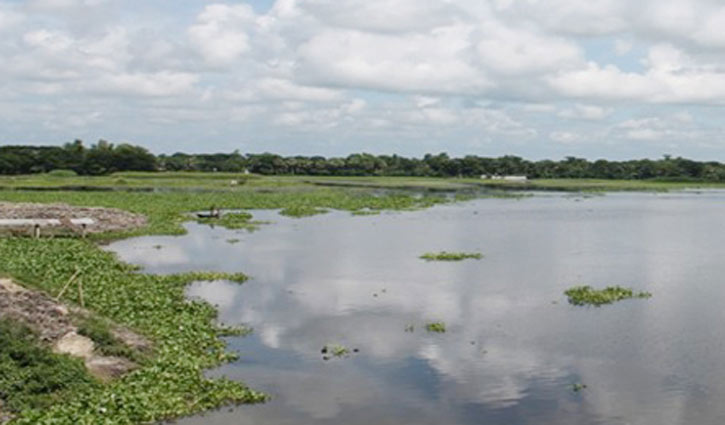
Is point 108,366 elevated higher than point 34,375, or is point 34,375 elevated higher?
point 34,375

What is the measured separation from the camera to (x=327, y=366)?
23.1m

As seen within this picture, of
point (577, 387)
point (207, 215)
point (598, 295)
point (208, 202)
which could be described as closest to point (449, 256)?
point (598, 295)

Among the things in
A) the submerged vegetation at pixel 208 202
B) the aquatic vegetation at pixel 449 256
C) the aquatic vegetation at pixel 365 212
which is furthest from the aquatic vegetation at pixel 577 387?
the aquatic vegetation at pixel 365 212

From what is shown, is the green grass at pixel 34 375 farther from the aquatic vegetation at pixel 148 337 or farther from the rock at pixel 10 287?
the rock at pixel 10 287

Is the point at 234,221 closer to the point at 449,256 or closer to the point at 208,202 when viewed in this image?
the point at 208,202

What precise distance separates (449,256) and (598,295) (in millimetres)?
13967

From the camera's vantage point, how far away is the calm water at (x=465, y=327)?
19781 millimetres

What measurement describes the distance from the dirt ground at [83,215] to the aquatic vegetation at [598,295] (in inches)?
1409

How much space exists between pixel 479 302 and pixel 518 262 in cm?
1321

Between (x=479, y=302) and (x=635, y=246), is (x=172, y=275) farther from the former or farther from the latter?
(x=635, y=246)

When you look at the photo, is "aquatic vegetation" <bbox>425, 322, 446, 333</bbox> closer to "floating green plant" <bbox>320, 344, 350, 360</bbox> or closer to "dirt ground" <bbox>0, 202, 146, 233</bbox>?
"floating green plant" <bbox>320, 344, 350, 360</bbox>

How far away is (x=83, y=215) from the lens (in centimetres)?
6178

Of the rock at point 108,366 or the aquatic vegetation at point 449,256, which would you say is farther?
the aquatic vegetation at point 449,256

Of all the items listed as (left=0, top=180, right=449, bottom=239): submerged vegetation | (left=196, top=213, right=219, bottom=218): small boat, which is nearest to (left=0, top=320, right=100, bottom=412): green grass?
(left=0, top=180, right=449, bottom=239): submerged vegetation
